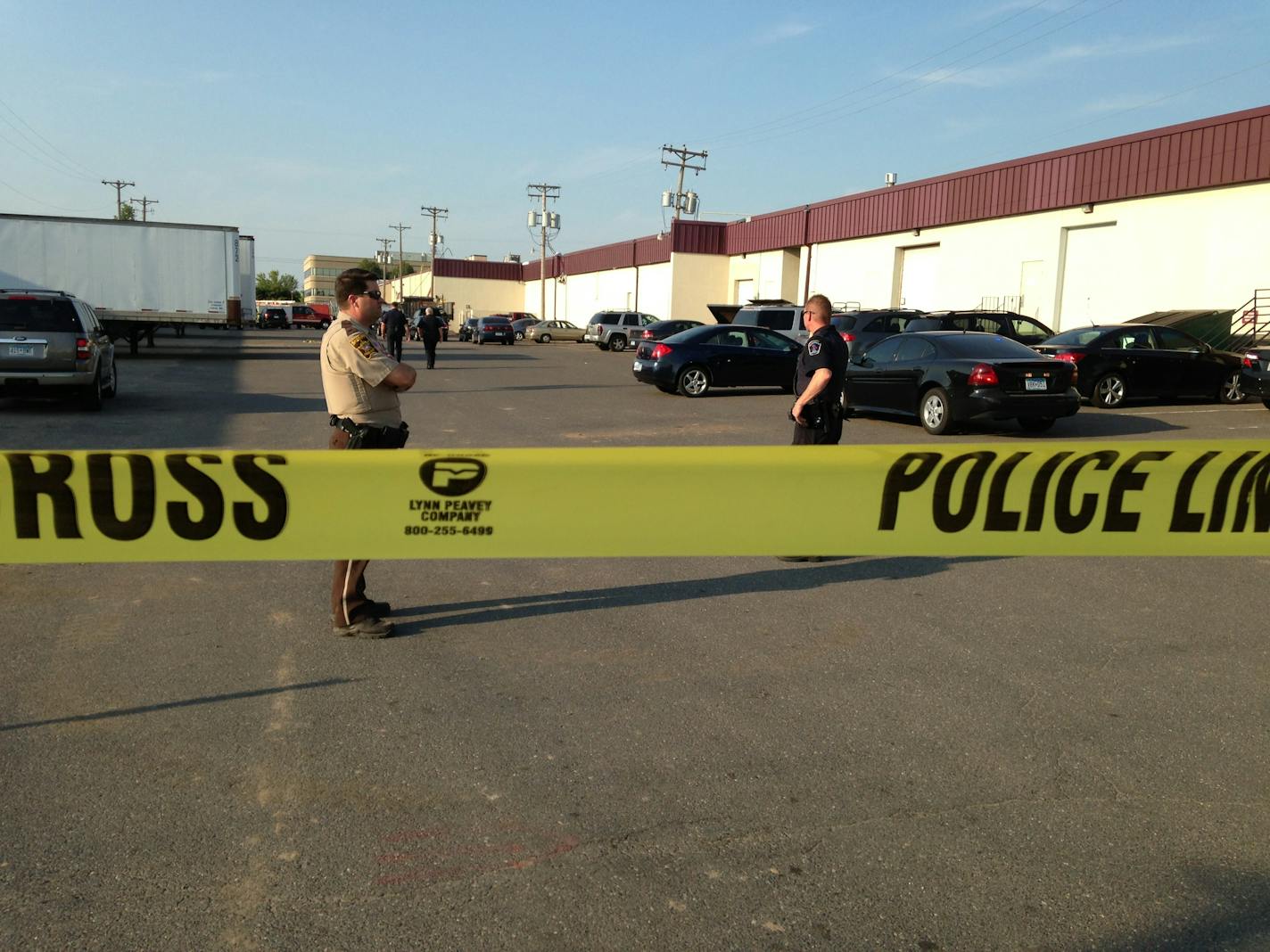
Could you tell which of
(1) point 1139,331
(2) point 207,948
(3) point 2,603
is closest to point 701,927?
(2) point 207,948

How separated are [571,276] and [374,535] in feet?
234

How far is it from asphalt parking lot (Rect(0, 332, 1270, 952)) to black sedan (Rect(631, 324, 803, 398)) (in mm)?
13322

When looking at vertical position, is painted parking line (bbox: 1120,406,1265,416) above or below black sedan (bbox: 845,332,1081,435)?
below

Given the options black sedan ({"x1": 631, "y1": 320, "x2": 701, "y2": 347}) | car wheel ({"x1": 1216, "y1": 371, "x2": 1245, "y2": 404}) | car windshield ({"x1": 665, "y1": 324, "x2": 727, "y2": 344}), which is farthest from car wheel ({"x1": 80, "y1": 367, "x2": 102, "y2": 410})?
car wheel ({"x1": 1216, "y1": 371, "x2": 1245, "y2": 404})

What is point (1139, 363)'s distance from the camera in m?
17.2

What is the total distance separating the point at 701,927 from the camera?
2908 millimetres

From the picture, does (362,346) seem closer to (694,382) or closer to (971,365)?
(971,365)

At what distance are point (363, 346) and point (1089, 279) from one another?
2797cm

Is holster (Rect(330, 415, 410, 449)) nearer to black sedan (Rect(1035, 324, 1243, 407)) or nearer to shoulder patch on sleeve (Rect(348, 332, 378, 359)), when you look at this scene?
shoulder patch on sleeve (Rect(348, 332, 378, 359))

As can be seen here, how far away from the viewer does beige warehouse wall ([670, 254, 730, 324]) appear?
2092 inches

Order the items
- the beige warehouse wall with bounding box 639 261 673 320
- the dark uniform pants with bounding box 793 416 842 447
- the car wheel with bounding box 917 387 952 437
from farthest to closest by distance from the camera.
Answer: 1. the beige warehouse wall with bounding box 639 261 673 320
2. the car wheel with bounding box 917 387 952 437
3. the dark uniform pants with bounding box 793 416 842 447

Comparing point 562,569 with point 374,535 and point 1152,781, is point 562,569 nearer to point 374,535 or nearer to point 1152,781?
point 374,535

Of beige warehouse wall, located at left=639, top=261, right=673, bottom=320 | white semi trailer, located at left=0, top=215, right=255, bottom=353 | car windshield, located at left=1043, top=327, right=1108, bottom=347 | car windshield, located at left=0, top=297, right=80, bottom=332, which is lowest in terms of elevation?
car windshield, located at left=0, top=297, right=80, bottom=332

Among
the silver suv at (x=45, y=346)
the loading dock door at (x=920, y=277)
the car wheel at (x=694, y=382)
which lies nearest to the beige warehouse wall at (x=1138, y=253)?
the loading dock door at (x=920, y=277)
